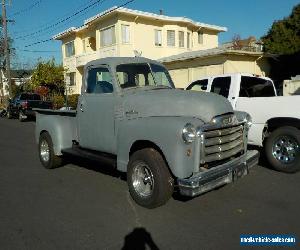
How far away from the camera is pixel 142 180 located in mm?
5949

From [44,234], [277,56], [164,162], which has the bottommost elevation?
[44,234]

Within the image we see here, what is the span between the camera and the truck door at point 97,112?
6.81 m

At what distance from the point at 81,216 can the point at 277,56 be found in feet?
69.7

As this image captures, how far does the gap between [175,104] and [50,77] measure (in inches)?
1311

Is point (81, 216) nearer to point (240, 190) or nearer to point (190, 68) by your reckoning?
point (240, 190)

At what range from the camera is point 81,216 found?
5684 mm

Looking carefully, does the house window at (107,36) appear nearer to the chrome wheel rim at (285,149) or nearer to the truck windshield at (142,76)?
the truck windshield at (142,76)

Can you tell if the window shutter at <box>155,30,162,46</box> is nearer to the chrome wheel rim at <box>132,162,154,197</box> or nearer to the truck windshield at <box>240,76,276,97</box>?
the truck windshield at <box>240,76,276,97</box>

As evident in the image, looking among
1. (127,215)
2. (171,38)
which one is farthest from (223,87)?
(171,38)

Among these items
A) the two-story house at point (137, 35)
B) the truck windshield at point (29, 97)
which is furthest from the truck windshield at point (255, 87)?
the two-story house at point (137, 35)

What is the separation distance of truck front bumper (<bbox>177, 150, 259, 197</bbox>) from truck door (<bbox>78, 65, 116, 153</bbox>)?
6.70 ft

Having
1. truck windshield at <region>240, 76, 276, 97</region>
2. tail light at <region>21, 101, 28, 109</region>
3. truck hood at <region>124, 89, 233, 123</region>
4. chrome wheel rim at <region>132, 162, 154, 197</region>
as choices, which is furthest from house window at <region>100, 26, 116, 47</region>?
chrome wheel rim at <region>132, 162, 154, 197</region>

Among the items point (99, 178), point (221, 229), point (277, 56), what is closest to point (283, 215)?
point (221, 229)

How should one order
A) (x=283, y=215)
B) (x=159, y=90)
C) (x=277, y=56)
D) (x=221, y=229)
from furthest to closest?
(x=277, y=56)
(x=159, y=90)
(x=283, y=215)
(x=221, y=229)
